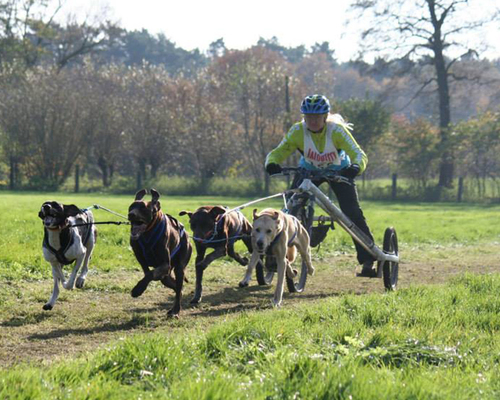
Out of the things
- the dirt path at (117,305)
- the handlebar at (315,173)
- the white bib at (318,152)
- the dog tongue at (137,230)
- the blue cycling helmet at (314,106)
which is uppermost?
the blue cycling helmet at (314,106)

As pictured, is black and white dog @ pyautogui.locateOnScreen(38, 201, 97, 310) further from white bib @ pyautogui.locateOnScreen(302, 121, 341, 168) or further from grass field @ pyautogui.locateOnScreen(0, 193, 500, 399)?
white bib @ pyautogui.locateOnScreen(302, 121, 341, 168)

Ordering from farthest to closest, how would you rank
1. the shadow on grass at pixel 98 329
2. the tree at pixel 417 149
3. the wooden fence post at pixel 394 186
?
the tree at pixel 417 149 → the wooden fence post at pixel 394 186 → the shadow on grass at pixel 98 329

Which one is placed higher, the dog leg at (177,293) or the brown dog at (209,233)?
the brown dog at (209,233)

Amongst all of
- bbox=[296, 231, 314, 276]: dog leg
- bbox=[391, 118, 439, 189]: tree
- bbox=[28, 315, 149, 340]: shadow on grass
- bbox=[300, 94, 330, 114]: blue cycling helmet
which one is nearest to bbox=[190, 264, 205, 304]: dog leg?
bbox=[28, 315, 149, 340]: shadow on grass

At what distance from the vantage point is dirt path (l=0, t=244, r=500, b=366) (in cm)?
543

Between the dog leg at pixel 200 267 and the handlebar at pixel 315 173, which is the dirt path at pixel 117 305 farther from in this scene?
the handlebar at pixel 315 173

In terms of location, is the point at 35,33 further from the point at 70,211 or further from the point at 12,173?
the point at 70,211

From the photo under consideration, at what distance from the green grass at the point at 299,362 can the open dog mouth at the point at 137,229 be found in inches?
34.7

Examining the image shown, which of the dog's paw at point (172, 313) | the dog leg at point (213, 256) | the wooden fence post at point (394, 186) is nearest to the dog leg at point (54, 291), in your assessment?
the dog's paw at point (172, 313)

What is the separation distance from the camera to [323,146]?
797cm

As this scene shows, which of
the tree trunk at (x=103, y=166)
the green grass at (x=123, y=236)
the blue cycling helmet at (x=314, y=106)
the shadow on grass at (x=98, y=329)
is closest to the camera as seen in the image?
the shadow on grass at (x=98, y=329)

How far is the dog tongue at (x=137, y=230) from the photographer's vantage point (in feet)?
19.5

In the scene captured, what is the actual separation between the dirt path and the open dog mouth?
79cm

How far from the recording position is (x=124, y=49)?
99625 mm
